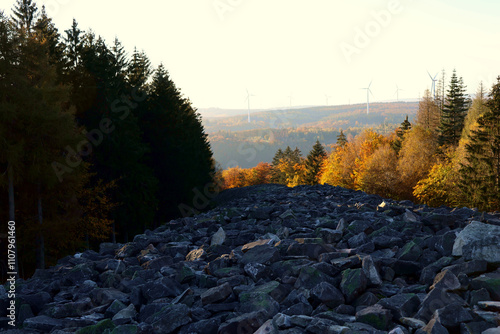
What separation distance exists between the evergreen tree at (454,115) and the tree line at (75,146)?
127ft

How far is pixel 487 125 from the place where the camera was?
36.7 m

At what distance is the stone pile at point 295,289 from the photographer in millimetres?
3748

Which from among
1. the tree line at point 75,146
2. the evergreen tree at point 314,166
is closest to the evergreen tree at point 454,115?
the evergreen tree at point 314,166

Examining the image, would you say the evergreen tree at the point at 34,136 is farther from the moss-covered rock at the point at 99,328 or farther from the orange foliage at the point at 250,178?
the orange foliage at the point at 250,178

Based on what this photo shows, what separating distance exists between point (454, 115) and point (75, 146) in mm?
57675

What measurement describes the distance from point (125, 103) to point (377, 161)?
35.4 m

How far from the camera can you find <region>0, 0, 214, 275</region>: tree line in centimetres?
1465

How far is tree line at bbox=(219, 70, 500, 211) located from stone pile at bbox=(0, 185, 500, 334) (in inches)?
1376

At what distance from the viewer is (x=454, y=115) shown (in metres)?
57.5

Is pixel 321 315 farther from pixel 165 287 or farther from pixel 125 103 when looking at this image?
pixel 125 103

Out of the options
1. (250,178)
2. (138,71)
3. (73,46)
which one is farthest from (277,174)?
(73,46)

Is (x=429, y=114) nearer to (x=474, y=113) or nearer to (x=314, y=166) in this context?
Answer: (x=474, y=113)

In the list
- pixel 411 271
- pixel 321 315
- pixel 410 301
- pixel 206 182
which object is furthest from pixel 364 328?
pixel 206 182

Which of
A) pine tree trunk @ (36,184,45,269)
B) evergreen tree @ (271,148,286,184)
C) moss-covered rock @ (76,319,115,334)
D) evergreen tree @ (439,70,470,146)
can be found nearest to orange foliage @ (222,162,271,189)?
evergreen tree @ (271,148,286,184)
